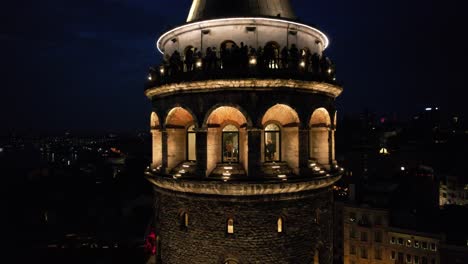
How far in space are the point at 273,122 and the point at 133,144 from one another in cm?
14611

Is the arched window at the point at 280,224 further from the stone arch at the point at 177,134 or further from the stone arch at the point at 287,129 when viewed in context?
the stone arch at the point at 177,134

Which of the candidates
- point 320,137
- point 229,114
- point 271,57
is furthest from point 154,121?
point 320,137

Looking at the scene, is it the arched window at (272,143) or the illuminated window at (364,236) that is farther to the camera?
the illuminated window at (364,236)

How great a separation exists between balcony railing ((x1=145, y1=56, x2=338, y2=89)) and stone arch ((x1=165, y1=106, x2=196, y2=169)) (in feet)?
4.61

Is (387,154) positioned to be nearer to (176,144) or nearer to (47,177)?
(47,177)

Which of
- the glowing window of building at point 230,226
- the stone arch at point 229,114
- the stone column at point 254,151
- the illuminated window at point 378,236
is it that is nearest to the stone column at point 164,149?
the stone arch at point 229,114

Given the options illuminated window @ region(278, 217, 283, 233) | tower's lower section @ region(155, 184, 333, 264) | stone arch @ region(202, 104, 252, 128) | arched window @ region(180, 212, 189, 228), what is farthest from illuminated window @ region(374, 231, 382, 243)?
stone arch @ region(202, 104, 252, 128)

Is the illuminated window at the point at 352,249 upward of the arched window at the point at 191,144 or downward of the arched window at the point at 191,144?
downward

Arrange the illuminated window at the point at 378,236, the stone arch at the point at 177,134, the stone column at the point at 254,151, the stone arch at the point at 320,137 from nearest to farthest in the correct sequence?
the stone column at the point at 254,151, the stone arch at the point at 177,134, the stone arch at the point at 320,137, the illuminated window at the point at 378,236

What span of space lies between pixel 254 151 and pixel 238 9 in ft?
18.1

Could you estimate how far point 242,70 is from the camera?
12922 millimetres

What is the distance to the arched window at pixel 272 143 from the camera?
14000 millimetres

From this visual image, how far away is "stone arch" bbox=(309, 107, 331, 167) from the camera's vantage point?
15.5 metres

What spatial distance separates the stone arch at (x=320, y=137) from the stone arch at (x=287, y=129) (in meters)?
1.69
